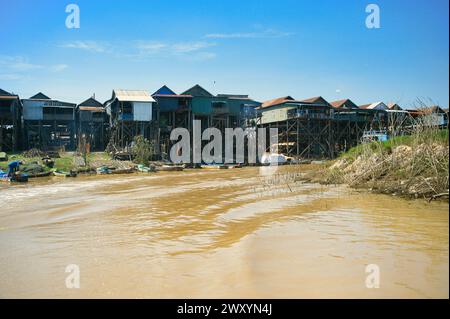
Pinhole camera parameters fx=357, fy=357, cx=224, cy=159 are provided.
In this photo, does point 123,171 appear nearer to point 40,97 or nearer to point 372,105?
point 40,97

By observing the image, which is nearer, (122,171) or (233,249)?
(233,249)

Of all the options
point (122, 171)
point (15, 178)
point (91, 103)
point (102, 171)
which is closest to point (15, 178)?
point (15, 178)

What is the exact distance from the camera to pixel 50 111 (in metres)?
38.2

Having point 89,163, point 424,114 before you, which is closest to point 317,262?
point 424,114

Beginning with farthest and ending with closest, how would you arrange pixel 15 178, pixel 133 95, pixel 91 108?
pixel 91 108, pixel 133 95, pixel 15 178

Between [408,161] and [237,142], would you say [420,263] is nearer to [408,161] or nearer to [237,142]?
[408,161]

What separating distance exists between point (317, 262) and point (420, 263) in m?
1.33

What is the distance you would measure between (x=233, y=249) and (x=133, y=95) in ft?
109

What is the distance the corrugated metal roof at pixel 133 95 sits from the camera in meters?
35.1

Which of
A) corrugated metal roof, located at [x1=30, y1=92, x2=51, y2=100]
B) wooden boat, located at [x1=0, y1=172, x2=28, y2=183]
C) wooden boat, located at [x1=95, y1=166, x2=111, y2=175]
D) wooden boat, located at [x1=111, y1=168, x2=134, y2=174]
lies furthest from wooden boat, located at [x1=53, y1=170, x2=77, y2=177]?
corrugated metal roof, located at [x1=30, y1=92, x2=51, y2=100]

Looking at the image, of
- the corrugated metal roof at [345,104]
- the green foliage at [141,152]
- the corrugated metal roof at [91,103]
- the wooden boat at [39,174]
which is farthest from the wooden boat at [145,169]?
the corrugated metal roof at [345,104]

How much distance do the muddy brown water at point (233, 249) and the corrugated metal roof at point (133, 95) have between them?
82.3ft

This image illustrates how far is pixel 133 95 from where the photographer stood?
36.8 m

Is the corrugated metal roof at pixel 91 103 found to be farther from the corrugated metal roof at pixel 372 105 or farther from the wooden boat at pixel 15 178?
the corrugated metal roof at pixel 372 105
